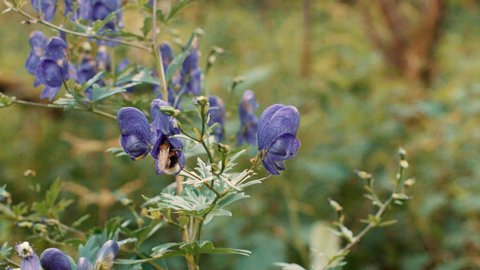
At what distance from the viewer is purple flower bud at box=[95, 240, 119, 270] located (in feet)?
2.40

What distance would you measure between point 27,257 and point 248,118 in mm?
524

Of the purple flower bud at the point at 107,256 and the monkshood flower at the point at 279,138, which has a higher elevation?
the monkshood flower at the point at 279,138

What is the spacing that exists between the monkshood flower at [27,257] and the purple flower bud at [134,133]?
0.15 meters

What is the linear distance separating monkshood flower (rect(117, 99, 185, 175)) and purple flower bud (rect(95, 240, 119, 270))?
0.33 feet

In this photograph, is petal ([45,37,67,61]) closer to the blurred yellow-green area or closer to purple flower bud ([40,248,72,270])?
purple flower bud ([40,248,72,270])

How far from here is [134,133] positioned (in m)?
0.77

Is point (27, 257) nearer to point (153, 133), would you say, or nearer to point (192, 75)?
point (153, 133)

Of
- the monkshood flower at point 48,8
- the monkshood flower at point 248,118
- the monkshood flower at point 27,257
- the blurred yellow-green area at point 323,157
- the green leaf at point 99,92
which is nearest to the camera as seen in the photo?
the monkshood flower at point 27,257

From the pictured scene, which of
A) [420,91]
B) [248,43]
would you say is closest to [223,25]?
[248,43]

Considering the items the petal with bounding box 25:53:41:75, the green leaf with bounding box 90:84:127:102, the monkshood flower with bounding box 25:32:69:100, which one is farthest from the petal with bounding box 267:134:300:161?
the petal with bounding box 25:53:41:75

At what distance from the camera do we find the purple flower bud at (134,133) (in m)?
0.76

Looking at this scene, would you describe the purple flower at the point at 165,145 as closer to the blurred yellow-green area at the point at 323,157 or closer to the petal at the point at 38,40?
the petal at the point at 38,40

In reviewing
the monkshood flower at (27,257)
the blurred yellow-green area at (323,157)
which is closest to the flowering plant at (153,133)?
the monkshood flower at (27,257)

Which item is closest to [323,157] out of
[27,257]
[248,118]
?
[248,118]
